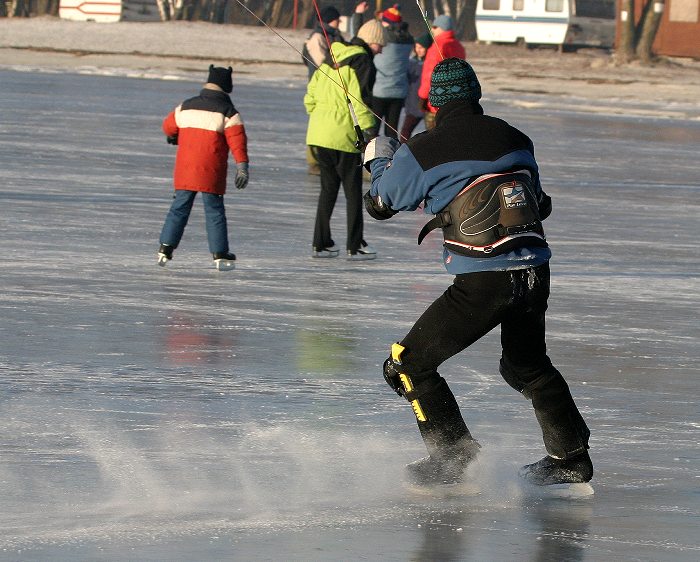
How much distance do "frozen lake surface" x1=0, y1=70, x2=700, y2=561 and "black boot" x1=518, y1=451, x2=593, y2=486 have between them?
0.33 feet

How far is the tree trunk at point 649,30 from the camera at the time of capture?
156 feet

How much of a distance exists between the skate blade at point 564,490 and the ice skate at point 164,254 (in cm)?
558

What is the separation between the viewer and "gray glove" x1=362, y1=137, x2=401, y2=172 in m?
5.92

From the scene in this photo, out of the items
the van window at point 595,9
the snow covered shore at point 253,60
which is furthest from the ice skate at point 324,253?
the van window at point 595,9

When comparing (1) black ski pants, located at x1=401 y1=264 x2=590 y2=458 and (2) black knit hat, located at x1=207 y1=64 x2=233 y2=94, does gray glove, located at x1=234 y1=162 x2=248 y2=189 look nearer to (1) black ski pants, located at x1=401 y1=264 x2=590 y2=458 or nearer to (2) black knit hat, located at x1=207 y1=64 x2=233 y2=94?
(2) black knit hat, located at x1=207 y1=64 x2=233 y2=94

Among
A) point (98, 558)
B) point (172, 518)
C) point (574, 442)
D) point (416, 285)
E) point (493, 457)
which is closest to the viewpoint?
point (98, 558)

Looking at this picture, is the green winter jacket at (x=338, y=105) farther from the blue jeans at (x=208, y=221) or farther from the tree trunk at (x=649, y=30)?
the tree trunk at (x=649, y=30)

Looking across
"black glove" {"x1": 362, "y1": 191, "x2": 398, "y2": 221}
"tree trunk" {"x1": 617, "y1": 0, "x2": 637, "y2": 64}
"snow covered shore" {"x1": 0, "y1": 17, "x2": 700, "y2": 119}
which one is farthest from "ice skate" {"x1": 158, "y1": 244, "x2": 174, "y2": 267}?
"tree trunk" {"x1": 617, "y1": 0, "x2": 637, "y2": 64}

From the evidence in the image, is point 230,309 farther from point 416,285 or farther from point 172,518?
point 172,518

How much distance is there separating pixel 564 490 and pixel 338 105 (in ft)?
21.1

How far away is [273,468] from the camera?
5949 millimetres

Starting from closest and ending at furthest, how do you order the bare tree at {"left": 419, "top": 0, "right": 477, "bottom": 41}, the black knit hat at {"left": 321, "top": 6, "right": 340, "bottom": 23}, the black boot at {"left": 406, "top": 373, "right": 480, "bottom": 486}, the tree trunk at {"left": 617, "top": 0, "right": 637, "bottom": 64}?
1. the black boot at {"left": 406, "top": 373, "right": 480, "bottom": 486}
2. the black knit hat at {"left": 321, "top": 6, "right": 340, "bottom": 23}
3. the tree trunk at {"left": 617, "top": 0, "right": 637, "bottom": 64}
4. the bare tree at {"left": 419, "top": 0, "right": 477, "bottom": 41}

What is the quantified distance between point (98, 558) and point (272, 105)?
24.2 m

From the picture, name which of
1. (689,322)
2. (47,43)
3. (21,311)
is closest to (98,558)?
(21,311)
